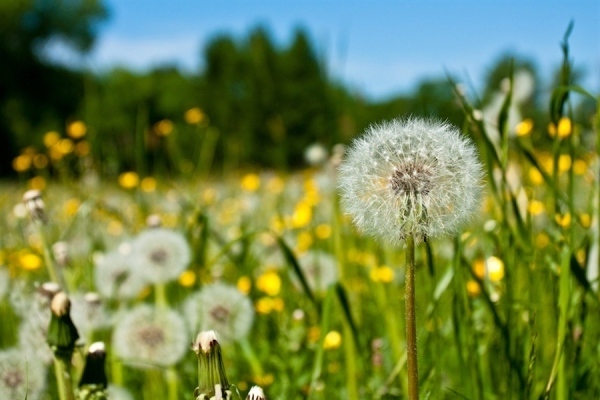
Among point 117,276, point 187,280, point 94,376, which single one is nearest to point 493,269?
point 94,376

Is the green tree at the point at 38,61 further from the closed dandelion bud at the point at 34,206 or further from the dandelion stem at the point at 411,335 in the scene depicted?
the dandelion stem at the point at 411,335

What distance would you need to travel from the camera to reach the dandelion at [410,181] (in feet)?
2.49

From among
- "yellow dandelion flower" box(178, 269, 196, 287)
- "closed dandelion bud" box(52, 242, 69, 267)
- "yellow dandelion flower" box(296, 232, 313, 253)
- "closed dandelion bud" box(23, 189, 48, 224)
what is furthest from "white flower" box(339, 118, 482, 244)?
"yellow dandelion flower" box(296, 232, 313, 253)

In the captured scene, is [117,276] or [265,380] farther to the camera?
[117,276]

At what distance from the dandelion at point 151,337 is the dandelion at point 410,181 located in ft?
3.33

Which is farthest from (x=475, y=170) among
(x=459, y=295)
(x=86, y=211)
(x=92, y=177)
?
(x=92, y=177)

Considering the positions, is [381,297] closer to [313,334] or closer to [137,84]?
[313,334]

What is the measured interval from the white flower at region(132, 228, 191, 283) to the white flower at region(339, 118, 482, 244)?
112 centimetres

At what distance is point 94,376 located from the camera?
3.35 feet

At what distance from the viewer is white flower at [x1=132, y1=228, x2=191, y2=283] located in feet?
6.20

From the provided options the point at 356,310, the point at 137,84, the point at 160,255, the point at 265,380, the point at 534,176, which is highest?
the point at 137,84

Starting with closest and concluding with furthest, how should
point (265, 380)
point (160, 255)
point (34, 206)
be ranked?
1. point (34, 206)
2. point (265, 380)
3. point (160, 255)

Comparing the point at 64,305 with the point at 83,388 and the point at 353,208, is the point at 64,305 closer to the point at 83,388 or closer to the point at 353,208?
the point at 83,388

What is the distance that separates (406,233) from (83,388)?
556 mm
